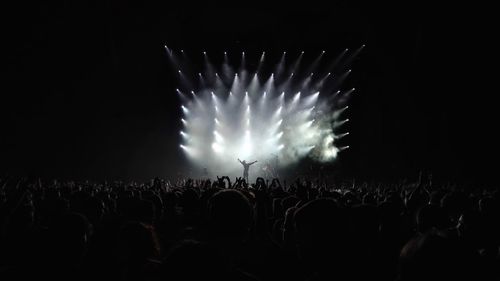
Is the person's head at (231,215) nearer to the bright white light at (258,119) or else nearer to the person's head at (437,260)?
the person's head at (437,260)

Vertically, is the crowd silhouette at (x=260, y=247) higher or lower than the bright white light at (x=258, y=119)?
lower

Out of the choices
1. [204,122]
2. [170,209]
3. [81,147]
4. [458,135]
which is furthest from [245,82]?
[170,209]

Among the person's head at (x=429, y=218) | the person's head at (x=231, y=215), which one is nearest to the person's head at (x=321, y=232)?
the person's head at (x=231, y=215)

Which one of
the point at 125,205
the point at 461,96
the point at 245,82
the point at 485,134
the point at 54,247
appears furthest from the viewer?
the point at 245,82

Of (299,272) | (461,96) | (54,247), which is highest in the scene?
(461,96)

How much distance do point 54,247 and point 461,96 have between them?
134 ft

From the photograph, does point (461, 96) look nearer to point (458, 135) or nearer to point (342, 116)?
point (458, 135)

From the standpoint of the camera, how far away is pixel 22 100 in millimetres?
37406

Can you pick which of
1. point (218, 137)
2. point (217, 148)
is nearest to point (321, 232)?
point (218, 137)

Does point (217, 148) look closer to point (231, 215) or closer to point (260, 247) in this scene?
point (260, 247)

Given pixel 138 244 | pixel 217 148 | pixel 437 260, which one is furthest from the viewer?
pixel 217 148

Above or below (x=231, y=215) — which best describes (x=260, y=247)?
below

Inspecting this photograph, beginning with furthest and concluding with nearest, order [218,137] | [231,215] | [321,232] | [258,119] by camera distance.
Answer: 1. [218,137]
2. [258,119]
3. [231,215]
4. [321,232]

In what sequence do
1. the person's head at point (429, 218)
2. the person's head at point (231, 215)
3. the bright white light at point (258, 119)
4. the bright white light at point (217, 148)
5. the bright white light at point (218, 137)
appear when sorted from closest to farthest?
1. the person's head at point (231, 215)
2. the person's head at point (429, 218)
3. the bright white light at point (258, 119)
4. the bright white light at point (218, 137)
5. the bright white light at point (217, 148)
